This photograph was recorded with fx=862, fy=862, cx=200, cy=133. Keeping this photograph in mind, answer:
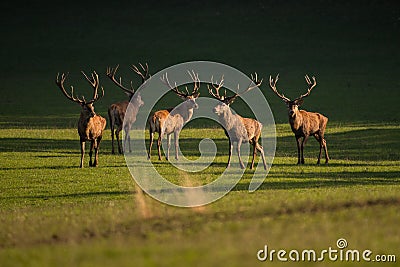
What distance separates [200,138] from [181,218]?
1661cm

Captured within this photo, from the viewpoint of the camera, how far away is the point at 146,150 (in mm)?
24391

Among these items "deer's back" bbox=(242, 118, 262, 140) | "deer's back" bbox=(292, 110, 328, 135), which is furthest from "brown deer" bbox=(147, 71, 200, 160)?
"deer's back" bbox=(292, 110, 328, 135)

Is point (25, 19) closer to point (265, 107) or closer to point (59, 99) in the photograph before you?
point (59, 99)

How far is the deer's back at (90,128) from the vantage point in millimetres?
20828

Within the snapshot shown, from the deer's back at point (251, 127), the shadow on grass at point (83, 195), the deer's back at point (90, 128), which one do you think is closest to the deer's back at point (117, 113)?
the deer's back at point (90, 128)

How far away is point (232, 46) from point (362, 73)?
401 inches

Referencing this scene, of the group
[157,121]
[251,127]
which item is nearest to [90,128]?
[157,121]

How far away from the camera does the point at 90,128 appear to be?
20.9 meters

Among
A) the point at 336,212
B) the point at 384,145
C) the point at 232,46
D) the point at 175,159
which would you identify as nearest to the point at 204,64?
the point at 232,46

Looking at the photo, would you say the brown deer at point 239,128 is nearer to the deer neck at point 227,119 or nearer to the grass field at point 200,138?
the deer neck at point 227,119

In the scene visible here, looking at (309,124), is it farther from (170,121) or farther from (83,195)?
(83,195)

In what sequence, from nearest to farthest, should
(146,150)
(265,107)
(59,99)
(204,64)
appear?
(146,150) → (265,107) → (59,99) → (204,64)

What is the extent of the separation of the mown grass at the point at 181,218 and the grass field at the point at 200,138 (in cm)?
3

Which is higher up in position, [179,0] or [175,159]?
[179,0]
